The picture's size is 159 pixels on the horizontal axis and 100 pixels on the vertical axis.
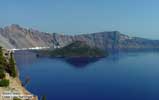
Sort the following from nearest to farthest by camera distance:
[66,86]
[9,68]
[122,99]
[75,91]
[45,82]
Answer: [9,68] < [122,99] < [75,91] < [66,86] < [45,82]

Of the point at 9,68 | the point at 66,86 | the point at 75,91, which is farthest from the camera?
the point at 66,86

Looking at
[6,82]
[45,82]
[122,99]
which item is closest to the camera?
[6,82]

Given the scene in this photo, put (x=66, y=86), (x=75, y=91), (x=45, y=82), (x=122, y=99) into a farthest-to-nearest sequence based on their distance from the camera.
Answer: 1. (x=45, y=82)
2. (x=66, y=86)
3. (x=75, y=91)
4. (x=122, y=99)

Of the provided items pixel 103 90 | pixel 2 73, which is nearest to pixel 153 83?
pixel 103 90

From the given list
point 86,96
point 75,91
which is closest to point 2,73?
point 86,96

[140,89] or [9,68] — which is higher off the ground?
[9,68]

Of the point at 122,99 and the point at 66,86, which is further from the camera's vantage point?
the point at 66,86

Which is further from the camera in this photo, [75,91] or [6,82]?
[75,91]

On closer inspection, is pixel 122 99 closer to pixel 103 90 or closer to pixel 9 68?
pixel 103 90

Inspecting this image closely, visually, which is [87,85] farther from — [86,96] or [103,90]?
[86,96]
